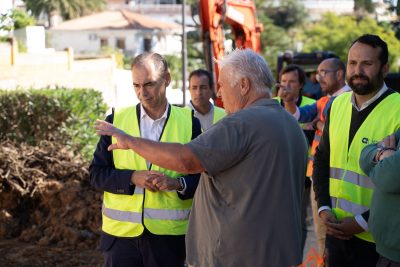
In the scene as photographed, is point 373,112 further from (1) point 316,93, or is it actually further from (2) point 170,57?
(2) point 170,57

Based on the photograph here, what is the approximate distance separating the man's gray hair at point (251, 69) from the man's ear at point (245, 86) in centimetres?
2

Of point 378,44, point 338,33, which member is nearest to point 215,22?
point 378,44

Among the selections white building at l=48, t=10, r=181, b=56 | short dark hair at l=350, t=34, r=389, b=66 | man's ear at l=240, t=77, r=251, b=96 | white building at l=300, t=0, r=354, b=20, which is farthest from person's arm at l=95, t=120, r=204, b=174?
white building at l=300, t=0, r=354, b=20

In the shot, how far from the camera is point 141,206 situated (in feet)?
14.6

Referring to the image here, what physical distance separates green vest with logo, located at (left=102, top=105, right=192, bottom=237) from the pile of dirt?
10.6ft

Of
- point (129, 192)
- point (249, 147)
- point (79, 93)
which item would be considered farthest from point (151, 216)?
point (79, 93)

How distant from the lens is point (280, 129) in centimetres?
350

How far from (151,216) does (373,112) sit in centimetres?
149

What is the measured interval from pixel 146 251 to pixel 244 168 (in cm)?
125

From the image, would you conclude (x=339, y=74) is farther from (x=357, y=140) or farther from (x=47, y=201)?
(x=47, y=201)

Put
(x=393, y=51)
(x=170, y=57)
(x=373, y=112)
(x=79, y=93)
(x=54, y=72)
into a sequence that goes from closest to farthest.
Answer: (x=373, y=112)
(x=79, y=93)
(x=54, y=72)
(x=393, y=51)
(x=170, y=57)

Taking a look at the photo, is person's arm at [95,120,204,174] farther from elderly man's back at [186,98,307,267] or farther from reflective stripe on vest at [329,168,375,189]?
reflective stripe on vest at [329,168,375,189]

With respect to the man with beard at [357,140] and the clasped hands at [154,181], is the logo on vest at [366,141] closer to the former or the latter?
the man with beard at [357,140]

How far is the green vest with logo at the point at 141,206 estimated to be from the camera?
14.5 ft
